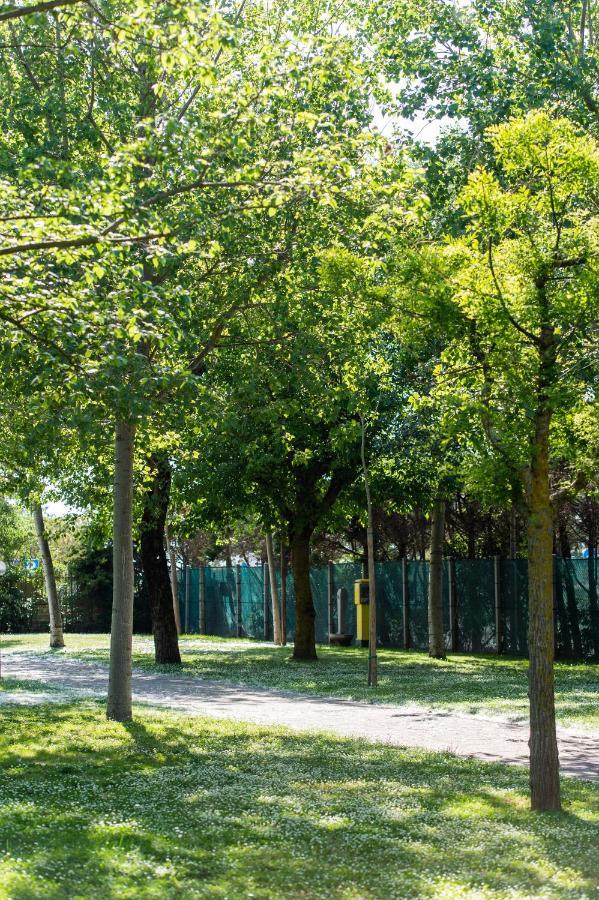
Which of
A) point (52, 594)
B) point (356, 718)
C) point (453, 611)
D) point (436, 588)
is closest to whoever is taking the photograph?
point (356, 718)

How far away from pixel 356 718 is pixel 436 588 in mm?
12321

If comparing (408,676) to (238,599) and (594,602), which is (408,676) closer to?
(594,602)

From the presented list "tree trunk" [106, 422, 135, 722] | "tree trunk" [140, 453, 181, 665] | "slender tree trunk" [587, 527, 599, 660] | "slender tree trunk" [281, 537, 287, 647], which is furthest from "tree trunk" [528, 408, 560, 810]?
"slender tree trunk" [281, 537, 287, 647]

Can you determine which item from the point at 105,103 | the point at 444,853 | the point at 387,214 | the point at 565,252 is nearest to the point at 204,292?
the point at 105,103

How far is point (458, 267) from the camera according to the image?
28.9ft

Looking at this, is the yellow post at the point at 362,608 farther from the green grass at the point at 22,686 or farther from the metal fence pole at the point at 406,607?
the green grass at the point at 22,686

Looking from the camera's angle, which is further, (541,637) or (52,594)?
(52,594)

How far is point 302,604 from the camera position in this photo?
2661 centimetres

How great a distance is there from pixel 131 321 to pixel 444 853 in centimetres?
444

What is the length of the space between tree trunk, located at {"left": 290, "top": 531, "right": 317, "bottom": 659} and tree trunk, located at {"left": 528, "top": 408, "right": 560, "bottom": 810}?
17.9m

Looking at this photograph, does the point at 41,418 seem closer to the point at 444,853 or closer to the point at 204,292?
the point at 204,292

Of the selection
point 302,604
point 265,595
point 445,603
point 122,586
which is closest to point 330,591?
point 265,595

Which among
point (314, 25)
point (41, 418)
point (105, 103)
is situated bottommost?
point (41, 418)

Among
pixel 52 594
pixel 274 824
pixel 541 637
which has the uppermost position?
pixel 52 594
